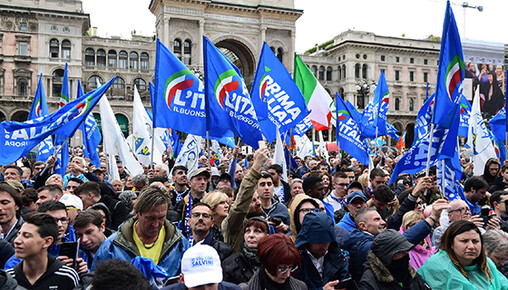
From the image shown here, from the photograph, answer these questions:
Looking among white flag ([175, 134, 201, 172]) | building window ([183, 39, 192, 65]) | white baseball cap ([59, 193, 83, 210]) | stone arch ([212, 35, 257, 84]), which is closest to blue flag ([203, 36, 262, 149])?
white flag ([175, 134, 201, 172])

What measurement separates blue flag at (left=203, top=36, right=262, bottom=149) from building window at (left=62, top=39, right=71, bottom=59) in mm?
39198

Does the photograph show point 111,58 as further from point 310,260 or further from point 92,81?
point 310,260

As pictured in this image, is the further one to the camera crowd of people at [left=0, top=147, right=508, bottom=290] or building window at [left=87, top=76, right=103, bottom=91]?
building window at [left=87, top=76, right=103, bottom=91]

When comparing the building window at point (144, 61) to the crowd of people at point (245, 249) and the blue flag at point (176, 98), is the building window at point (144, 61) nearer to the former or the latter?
the blue flag at point (176, 98)

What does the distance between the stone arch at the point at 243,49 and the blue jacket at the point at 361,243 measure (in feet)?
140

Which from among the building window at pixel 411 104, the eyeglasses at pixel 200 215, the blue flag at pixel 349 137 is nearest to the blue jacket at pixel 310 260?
the eyeglasses at pixel 200 215

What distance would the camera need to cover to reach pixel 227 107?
24.7 feet

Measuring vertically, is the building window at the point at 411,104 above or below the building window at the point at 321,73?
below

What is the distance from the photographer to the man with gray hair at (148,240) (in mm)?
3357

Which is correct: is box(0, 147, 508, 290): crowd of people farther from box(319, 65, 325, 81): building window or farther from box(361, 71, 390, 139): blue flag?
box(319, 65, 325, 81): building window

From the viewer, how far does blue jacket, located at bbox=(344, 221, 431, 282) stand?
370cm

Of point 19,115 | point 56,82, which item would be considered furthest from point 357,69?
point 19,115

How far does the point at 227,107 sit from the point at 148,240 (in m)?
4.30

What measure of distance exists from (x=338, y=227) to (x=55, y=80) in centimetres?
4319
